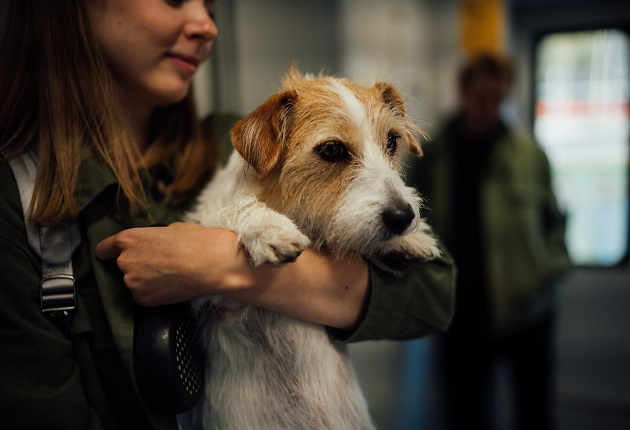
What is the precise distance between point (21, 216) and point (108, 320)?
0.80ft

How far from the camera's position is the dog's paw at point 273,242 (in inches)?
34.1

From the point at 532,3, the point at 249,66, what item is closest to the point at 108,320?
the point at 249,66

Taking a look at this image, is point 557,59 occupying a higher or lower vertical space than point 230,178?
higher

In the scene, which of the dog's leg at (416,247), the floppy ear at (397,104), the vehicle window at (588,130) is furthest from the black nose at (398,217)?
the vehicle window at (588,130)

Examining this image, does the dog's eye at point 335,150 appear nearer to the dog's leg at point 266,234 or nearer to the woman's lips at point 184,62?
the dog's leg at point 266,234

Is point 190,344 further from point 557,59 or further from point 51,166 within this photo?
point 557,59

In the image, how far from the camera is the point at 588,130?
3232mm

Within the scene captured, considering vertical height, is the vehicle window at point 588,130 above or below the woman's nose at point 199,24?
below

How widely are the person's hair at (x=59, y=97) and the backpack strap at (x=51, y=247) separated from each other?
3cm

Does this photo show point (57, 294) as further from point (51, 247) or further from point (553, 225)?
point (553, 225)

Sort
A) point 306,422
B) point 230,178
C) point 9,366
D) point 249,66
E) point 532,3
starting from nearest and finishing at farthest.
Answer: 1. point 9,366
2. point 306,422
3. point 230,178
4. point 249,66
5. point 532,3

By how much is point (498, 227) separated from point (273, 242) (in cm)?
189

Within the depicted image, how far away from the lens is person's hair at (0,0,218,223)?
3.22 feet

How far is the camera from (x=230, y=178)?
1.14 m
